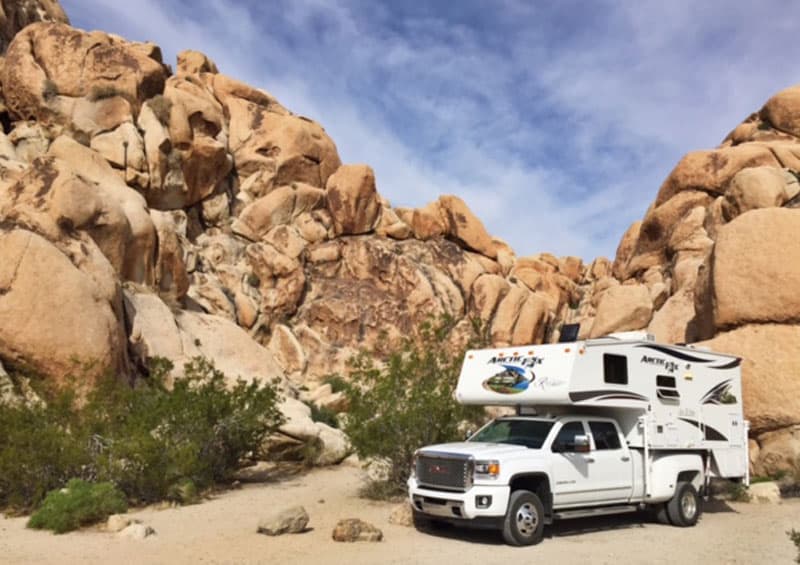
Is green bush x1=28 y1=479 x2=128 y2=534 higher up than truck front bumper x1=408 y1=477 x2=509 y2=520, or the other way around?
truck front bumper x1=408 y1=477 x2=509 y2=520

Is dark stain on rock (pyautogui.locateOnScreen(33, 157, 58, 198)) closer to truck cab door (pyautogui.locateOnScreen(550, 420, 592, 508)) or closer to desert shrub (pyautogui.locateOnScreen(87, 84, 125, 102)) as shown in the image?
desert shrub (pyautogui.locateOnScreen(87, 84, 125, 102))

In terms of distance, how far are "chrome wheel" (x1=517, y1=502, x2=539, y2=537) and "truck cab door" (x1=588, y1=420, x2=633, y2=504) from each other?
1455 mm

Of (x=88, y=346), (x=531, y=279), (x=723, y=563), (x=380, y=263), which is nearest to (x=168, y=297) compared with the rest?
(x=88, y=346)

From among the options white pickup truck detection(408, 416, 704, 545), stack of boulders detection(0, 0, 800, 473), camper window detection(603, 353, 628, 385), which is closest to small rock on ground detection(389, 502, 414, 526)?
white pickup truck detection(408, 416, 704, 545)

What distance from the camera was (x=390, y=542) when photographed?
11297 mm

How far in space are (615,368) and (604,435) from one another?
121 centimetres

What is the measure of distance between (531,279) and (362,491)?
130 feet

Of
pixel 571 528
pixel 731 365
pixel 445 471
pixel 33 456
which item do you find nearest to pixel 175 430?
pixel 33 456

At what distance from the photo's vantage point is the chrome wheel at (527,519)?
11.1 metres

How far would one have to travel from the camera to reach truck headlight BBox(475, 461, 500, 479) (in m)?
11.0

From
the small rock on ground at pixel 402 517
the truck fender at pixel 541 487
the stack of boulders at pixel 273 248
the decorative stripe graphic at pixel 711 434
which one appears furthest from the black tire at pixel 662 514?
the stack of boulders at pixel 273 248

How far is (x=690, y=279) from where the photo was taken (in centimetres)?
2805

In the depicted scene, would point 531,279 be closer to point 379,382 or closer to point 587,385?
point 379,382

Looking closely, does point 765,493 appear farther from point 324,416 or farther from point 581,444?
point 324,416
